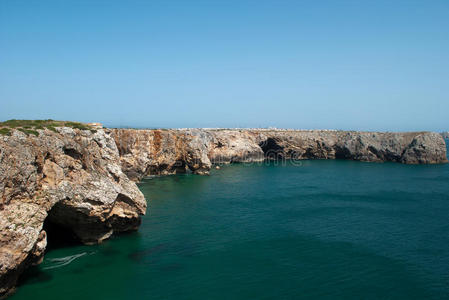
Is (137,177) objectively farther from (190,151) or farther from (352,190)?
(352,190)

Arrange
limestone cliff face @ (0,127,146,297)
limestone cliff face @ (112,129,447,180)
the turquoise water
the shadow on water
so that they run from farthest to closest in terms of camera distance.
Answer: limestone cliff face @ (112,129,447,180) → the shadow on water → the turquoise water → limestone cliff face @ (0,127,146,297)

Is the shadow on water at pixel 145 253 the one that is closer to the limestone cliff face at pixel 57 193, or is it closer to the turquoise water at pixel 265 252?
the turquoise water at pixel 265 252

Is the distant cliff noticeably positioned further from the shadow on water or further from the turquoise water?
the shadow on water

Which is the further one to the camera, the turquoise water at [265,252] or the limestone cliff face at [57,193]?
the turquoise water at [265,252]

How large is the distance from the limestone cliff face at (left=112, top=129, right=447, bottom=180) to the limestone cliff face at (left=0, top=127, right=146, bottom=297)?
89.2 feet

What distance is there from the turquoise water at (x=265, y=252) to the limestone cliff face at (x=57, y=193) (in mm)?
1932

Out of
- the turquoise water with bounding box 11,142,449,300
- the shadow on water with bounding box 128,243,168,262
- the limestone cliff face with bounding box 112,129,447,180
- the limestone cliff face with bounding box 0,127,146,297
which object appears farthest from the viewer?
the limestone cliff face with bounding box 112,129,447,180

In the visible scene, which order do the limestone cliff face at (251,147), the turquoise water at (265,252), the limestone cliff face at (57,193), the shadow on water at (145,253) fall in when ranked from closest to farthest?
the limestone cliff face at (57,193)
the turquoise water at (265,252)
the shadow on water at (145,253)
the limestone cliff face at (251,147)

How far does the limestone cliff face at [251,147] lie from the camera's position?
2261 inches

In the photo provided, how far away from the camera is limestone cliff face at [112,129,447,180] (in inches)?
2261

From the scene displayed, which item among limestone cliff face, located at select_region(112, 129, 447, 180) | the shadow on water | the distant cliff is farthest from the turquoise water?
limestone cliff face, located at select_region(112, 129, 447, 180)

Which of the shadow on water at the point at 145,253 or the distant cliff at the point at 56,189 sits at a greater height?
the distant cliff at the point at 56,189

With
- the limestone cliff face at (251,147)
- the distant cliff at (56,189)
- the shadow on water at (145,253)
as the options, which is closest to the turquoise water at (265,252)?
the shadow on water at (145,253)

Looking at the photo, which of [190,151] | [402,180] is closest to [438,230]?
[402,180]
